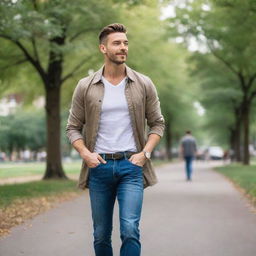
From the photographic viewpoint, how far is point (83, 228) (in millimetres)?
8586

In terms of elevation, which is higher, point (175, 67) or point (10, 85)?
point (175, 67)

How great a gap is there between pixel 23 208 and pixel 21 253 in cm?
445

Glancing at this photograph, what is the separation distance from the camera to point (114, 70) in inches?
176

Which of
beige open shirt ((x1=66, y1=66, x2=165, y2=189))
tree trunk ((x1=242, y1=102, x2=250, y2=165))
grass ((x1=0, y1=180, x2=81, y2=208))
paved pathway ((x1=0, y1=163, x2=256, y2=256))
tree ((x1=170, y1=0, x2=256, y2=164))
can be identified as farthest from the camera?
tree trunk ((x1=242, y1=102, x2=250, y2=165))

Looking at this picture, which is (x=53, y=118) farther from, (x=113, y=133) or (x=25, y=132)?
(x=25, y=132)

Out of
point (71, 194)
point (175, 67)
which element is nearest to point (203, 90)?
point (175, 67)

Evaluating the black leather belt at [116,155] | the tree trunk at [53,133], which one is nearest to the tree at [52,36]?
the tree trunk at [53,133]

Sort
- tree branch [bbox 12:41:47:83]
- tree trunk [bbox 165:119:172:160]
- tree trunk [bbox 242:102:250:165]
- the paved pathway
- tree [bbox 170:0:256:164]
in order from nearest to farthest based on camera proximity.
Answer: the paved pathway, tree [bbox 170:0:256:164], tree branch [bbox 12:41:47:83], tree trunk [bbox 242:102:250:165], tree trunk [bbox 165:119:172:160]

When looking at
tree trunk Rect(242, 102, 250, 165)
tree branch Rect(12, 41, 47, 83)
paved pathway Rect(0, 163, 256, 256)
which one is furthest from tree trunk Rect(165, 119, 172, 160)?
paved pathway Rect(0, 163, 256, 256)

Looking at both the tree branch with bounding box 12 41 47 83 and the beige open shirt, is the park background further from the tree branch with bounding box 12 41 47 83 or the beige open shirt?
the beige open shirt

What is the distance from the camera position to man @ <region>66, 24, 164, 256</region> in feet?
14.0

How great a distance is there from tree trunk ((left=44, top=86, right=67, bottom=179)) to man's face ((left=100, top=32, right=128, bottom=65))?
16.2 m

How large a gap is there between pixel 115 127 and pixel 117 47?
0.59 m

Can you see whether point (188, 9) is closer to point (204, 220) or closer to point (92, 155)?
point (204, 220)
